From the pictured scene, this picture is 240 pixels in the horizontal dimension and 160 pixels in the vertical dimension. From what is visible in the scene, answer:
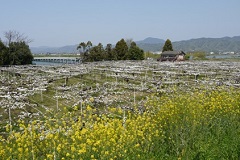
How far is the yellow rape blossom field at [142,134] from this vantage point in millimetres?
5109

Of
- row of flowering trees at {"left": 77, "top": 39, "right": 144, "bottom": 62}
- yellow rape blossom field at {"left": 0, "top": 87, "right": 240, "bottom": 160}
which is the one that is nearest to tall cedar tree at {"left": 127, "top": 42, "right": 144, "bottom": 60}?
row of flowering trees at {"left": 77, "top": 39, "right": 144, "bottom": 62}

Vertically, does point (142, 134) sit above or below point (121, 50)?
below

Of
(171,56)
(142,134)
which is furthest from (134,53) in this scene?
(142,134)

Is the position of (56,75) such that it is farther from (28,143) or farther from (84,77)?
(28,143)

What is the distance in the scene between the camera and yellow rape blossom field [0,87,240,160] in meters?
5.11

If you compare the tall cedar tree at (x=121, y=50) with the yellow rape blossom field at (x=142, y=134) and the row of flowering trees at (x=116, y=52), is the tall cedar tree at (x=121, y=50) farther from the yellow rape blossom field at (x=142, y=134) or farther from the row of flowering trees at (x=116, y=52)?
the yellow rape blossom field at (x=142, y=134)

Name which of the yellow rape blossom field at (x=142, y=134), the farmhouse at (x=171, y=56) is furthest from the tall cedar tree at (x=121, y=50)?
the yellow rape blossom field at (x=142, y=134)

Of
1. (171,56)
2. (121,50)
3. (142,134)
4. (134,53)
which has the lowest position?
(142,134)

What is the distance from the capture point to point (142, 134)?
6.31 meters

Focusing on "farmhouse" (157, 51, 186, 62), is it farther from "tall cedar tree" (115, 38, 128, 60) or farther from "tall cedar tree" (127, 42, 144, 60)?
"tall cedar tree" (115, 38, 128, 60)

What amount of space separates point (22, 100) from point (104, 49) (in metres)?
36.8

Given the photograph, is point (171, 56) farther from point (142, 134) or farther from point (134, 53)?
point (142, 134)

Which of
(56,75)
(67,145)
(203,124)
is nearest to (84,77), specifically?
(56,75)

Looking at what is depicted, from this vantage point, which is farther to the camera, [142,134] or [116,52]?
[116,52]
